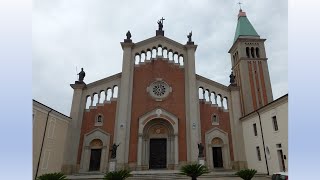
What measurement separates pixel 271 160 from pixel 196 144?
22.1 ft

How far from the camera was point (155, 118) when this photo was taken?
976 inches

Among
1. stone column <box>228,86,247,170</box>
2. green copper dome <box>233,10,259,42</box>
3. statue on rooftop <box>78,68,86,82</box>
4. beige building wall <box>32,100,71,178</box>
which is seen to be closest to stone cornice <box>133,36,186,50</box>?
statue on rooftop <box>78,68,86,82</box>

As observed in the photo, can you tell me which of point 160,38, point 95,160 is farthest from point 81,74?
point 160,38

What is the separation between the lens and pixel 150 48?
28.1 metres

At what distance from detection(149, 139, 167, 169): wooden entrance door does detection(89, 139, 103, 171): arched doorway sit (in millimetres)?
5119

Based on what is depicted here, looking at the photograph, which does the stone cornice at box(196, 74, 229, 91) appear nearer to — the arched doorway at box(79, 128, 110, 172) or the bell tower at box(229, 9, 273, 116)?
the bell tower at box(229, 9, 273, 116)

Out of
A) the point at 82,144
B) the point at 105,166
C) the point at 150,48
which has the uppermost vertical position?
the point at 150,48

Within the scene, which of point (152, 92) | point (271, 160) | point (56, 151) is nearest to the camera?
point (271, 160)

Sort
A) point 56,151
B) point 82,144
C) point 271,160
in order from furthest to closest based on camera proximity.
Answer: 1. point 82,144
2. point 56,151
3. point 271,160

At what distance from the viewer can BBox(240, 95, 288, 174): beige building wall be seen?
18.5 metres

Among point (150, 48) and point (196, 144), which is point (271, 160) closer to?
point (196, 144)

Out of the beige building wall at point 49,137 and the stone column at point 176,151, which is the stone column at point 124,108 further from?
the beige building wall at point 49,137

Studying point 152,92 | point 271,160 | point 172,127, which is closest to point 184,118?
point 172,127

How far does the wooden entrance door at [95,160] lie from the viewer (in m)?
24.0
